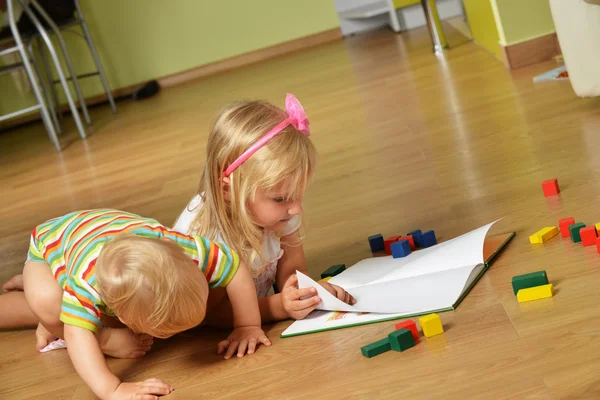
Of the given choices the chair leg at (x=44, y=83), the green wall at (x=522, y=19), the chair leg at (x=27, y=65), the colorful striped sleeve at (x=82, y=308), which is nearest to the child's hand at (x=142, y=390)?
the colorful striped sleeve at (x=82, y=308)

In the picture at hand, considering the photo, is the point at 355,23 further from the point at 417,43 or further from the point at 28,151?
the point at 28,151

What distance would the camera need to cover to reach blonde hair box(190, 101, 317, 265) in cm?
138

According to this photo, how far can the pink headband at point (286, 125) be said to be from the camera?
140 centimetres

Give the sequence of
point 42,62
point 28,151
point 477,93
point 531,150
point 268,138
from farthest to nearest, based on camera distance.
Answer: point 42,62 → point 28,151 → point 477,93 → point 531,150 → point 268,138

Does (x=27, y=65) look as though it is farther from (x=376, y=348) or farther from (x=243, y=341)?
(x=376, y=348)

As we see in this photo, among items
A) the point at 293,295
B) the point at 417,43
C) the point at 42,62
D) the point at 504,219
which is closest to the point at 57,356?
the point at 293,295

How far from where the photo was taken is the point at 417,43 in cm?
432

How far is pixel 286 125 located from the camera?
4.65ft

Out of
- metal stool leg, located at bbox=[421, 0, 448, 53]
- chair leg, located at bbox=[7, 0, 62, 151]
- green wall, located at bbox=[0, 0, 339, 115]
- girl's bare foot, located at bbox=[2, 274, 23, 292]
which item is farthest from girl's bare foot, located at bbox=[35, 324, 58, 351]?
green wall, located at bbox=[0, 0, 339, 115]

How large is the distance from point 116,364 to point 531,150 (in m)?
1.12

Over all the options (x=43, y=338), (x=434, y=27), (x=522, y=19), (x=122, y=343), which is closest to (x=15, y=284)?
(x=43, y=338)

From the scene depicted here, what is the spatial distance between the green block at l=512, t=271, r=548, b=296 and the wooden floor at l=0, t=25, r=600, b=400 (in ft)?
0.09

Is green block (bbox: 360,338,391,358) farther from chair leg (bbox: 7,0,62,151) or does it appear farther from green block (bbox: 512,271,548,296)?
chair leg (bbox: 7,0,62,151)

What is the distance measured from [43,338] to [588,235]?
104 centimetres
